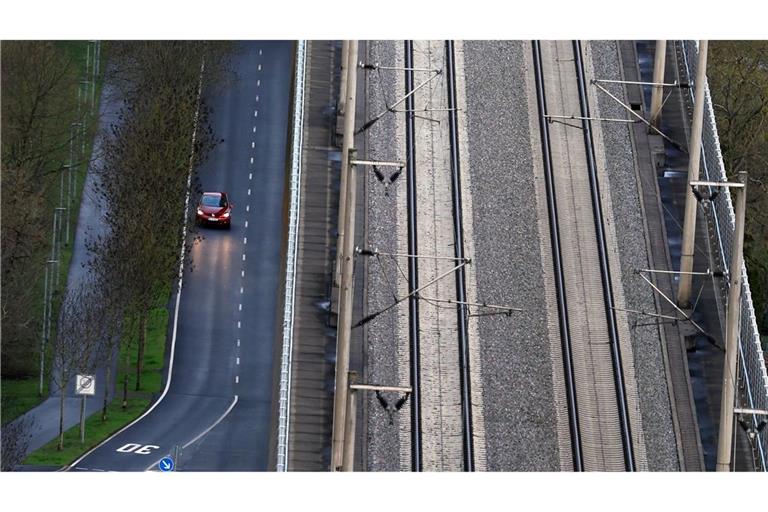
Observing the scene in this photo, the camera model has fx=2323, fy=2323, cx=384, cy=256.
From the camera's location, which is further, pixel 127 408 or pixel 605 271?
pixel 127 408

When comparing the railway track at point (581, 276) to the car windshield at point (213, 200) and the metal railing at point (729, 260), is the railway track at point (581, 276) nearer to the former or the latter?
the metal railing at point (729, 260)

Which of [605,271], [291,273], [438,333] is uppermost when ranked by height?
[605,271]

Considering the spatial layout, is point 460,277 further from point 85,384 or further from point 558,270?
Result: point 85,384

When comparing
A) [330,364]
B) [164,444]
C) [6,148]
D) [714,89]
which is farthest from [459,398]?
[714,89]

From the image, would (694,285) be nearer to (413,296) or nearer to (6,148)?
(413,296)

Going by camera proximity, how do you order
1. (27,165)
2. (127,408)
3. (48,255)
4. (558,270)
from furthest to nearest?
1. (48,255)
2. (27,165)
3. (127,408)
4. (558,270)

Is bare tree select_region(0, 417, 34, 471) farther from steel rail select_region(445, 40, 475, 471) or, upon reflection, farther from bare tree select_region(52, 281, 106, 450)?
steel rail select_region(445, 40, 475, 471)

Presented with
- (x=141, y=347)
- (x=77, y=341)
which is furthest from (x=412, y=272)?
(x=141, y=347)

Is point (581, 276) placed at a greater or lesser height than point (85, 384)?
greater
